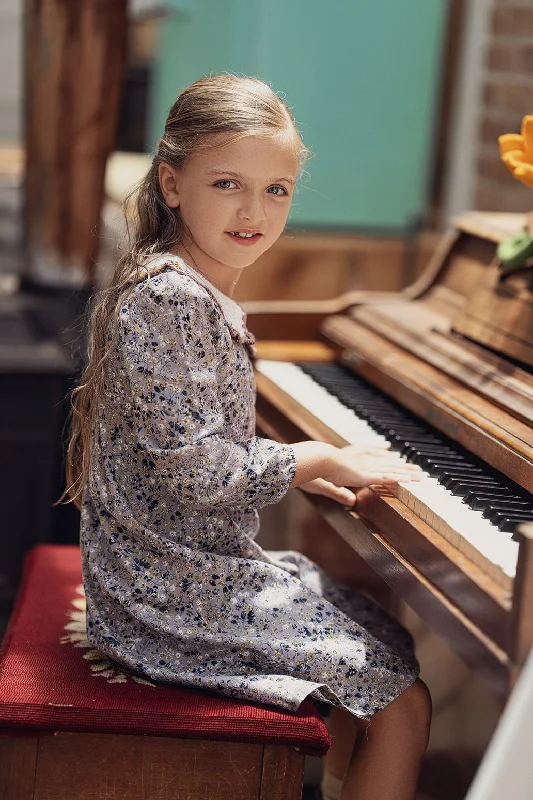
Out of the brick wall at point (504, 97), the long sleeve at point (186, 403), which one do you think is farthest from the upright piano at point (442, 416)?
the brick wall at point (504, 97)

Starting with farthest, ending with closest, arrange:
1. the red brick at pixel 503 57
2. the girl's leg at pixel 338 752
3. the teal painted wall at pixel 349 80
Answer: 1. the teal painted wall at pixel 349 80
2. the red brick at pixel 503 57
3. the girl's leg at pixel 338 752

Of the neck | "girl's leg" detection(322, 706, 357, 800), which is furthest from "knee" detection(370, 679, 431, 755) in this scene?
the neck

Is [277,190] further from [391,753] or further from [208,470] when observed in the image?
[391,753]

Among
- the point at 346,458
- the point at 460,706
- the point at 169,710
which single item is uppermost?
the point at 346,458

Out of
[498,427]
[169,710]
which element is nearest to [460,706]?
[498,427]

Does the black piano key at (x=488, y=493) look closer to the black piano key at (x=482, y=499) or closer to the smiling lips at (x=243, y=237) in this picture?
the black piano key at (x=482, y=499)

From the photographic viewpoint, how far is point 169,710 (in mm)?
1816

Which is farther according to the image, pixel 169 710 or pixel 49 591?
pixel 49 591

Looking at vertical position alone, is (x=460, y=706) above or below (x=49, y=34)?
below

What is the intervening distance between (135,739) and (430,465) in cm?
68

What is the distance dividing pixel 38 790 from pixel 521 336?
1209 mm

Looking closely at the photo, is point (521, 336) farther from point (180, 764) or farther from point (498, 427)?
point (180, 764)

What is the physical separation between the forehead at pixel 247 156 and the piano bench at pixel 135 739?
2.68 feet

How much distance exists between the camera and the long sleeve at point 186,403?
1.82 metres
